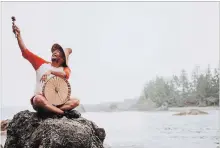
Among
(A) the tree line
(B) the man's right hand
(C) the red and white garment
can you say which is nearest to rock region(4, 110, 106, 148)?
(C) the red and white garment

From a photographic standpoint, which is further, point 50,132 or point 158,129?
point 158,129

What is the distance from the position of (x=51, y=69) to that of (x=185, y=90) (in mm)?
6171

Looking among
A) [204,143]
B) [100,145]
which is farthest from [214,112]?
[100,145]

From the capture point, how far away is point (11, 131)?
9.61 ft

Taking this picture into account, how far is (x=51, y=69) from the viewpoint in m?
2.92

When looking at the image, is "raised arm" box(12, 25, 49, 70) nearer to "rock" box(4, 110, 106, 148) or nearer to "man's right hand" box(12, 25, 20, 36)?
"man's right hand" box(12, 25, 20, 36)

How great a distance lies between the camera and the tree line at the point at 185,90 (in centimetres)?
810

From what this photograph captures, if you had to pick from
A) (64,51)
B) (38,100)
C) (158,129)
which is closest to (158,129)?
(158,129)

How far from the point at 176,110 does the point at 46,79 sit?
20.4 ft

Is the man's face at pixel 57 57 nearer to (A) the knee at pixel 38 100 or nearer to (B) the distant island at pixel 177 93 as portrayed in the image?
(A) the knee at pixel 38 100

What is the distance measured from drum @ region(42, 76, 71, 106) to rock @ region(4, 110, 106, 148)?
0.39 ft

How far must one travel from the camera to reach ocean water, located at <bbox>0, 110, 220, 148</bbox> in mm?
5629

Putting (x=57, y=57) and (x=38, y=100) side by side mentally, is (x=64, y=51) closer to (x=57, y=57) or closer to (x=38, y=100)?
(x=57, y=57)

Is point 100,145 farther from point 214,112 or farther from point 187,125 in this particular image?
point 214,112
